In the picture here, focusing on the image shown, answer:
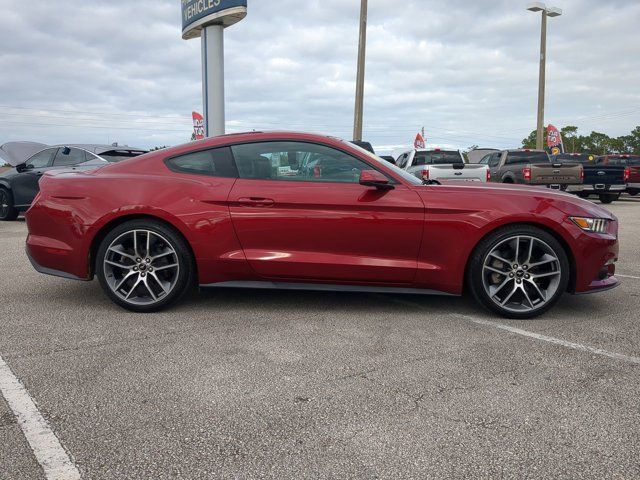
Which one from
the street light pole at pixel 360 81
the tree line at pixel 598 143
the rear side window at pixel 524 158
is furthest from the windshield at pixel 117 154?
the tree line at pixel 598 143

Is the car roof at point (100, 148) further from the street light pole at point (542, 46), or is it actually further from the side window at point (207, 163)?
the street light pole at point (542, 46)

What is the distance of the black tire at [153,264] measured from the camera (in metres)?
4.27

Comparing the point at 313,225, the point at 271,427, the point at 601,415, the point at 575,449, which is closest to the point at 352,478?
the point at 271,427

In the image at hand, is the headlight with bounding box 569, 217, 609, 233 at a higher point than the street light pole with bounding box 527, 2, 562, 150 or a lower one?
lower

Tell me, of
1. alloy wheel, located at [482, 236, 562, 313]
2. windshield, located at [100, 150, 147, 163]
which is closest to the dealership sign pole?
windshield, located at [100, 150, 147, 163]

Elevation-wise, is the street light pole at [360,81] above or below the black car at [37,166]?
above

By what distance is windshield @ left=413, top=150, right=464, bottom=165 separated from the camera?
1505 centimetres

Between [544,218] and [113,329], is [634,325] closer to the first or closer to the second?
[544,218]

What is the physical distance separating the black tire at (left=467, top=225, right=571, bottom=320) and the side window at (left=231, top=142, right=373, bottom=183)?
3.58 feet

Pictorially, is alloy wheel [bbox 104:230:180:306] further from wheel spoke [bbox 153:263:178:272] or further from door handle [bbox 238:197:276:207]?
door handle [bbox 238:197:276:207]

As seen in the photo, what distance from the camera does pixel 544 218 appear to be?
13.7 ft

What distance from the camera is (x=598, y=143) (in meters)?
82.6

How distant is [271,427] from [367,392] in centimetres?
60

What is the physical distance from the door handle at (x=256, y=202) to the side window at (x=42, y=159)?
29.4 ft
